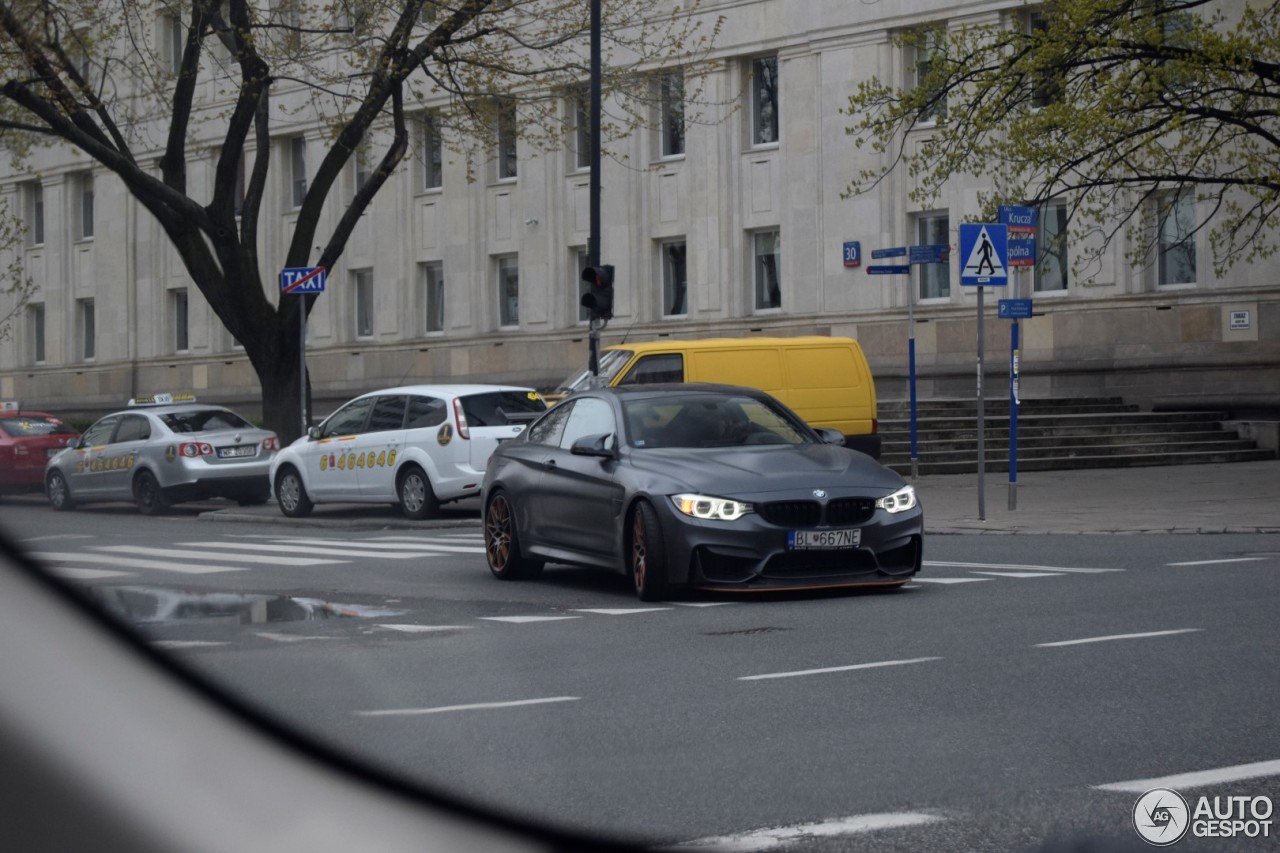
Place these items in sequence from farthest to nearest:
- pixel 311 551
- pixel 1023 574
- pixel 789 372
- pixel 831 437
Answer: pixel 789 372, pixel 311 551, pixel 1023 574, pixel 831 437

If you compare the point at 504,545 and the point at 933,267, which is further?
the point at 933,267

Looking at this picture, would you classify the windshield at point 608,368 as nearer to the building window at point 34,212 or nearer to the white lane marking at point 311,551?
the white lane marking at point 311,551

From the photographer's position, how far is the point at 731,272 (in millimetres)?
40625

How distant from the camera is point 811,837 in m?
5.15

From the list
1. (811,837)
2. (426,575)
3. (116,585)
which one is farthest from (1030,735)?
(426,575)

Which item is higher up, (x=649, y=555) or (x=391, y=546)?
(x=649, y=555)

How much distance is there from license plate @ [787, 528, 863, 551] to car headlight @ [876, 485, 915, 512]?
34 centimetres

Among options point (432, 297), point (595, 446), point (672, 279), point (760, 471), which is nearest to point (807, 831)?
point (760, 471)

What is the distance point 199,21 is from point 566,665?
20.8m

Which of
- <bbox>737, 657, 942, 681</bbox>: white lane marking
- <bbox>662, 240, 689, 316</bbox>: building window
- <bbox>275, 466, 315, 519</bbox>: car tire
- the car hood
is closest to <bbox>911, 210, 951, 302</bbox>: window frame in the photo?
<bbox>662, 240, 689, 316</bbox>: building window

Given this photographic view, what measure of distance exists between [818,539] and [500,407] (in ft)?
35.2

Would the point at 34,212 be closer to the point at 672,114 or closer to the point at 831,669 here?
the point at 672,114

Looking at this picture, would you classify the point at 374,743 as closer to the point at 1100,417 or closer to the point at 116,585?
the point at 116,585

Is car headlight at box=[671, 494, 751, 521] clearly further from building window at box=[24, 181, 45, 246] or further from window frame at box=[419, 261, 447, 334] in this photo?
building window at box=[24, 181, 45, 246]
